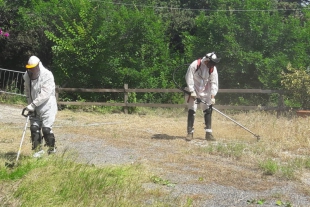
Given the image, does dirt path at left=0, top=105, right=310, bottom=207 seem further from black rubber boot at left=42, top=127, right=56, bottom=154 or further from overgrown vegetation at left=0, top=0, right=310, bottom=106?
overgrown vegetation at left=0, top=0, right=310, bottom=106

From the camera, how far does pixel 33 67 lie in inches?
322

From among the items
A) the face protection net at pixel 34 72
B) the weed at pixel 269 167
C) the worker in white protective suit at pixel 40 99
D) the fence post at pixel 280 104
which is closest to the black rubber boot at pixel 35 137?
the worker in white protective suit at pixel 40 99

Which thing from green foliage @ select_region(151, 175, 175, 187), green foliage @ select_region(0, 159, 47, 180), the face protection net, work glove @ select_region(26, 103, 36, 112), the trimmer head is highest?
the face protection net

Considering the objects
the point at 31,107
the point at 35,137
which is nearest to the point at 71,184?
the point at 31,107

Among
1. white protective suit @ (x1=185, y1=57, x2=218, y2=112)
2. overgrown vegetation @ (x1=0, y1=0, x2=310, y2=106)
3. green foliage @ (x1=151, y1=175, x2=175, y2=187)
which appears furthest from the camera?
overgrown vegetation @ (x1=0, y1=0, x2=310, y2=106)

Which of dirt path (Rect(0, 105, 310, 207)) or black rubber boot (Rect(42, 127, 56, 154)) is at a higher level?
black rubber boot (Rect(42, 127, 56, 154))

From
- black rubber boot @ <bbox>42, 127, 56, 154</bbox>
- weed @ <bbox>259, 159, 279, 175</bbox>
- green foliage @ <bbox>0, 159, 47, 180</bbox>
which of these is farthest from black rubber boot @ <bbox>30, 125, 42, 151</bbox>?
weed @ <bbox>259, 159, 279, 175</bbox>

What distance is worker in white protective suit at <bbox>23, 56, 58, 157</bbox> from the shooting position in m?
8.24

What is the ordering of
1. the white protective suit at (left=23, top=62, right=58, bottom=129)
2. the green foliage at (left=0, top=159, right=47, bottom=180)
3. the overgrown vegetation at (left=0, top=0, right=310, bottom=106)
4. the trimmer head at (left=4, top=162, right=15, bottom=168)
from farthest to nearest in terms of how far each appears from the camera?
the overgrown vegetation at (left=0, top=0, right=310, bottom=106) < the white protective suit at (left=23, top=62, right=58, bottom=129) < the trimmer head at (left=4, top=162, right=15, bottom=168) < the green foliage at (left=0, top=159, right=47, bottom=180)

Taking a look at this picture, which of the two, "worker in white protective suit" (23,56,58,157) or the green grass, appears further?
"worker in white protective suit" (23,56,58,157)

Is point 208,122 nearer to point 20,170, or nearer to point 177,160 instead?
point 177,160

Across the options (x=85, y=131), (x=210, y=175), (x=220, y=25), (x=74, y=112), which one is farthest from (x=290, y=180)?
(x=220, y=25)

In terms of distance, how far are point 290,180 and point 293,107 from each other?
30.9 feet

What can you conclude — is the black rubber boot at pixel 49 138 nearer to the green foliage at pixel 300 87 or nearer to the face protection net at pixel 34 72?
the face protection net at pixel 34 72
